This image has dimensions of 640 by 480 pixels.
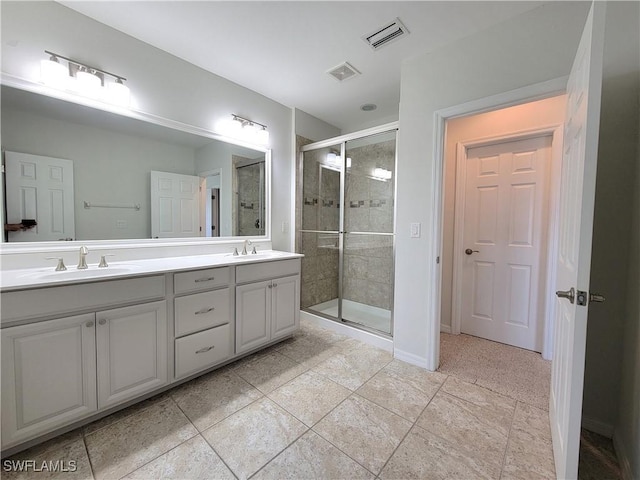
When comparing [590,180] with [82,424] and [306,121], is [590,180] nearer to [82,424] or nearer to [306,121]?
[82,424]

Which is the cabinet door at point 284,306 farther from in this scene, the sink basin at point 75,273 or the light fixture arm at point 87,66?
the light fixture arm at point 87,66

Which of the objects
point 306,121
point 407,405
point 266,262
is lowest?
point 407,405

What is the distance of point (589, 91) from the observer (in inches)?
38.7

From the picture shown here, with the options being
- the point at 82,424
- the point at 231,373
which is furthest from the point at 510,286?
the point at 82,424

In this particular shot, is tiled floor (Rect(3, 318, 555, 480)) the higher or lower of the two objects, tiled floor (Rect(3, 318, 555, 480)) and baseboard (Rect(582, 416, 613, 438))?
the lower

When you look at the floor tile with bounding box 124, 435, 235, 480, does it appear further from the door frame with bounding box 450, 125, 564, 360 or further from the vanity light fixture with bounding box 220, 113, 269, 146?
the door frame with bounding box 450, 125, 564, 360

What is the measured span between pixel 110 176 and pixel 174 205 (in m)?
0.46

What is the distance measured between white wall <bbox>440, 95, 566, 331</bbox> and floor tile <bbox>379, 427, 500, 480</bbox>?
66.6 inches

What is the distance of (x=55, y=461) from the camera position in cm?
126

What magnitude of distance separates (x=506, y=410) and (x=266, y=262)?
195 centimetres

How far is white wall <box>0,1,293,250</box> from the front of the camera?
5.16 feet

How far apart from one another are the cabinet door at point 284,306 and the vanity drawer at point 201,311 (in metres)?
0.47

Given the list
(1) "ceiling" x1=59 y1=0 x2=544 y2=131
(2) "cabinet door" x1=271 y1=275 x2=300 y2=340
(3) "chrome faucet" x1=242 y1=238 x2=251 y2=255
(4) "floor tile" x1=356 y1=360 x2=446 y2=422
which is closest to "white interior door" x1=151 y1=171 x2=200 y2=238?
(3) "chrome faucet" x1=242 y1=238 x2=251 y2=255

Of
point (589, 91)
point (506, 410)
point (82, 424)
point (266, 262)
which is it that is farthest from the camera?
point (266, 262)
